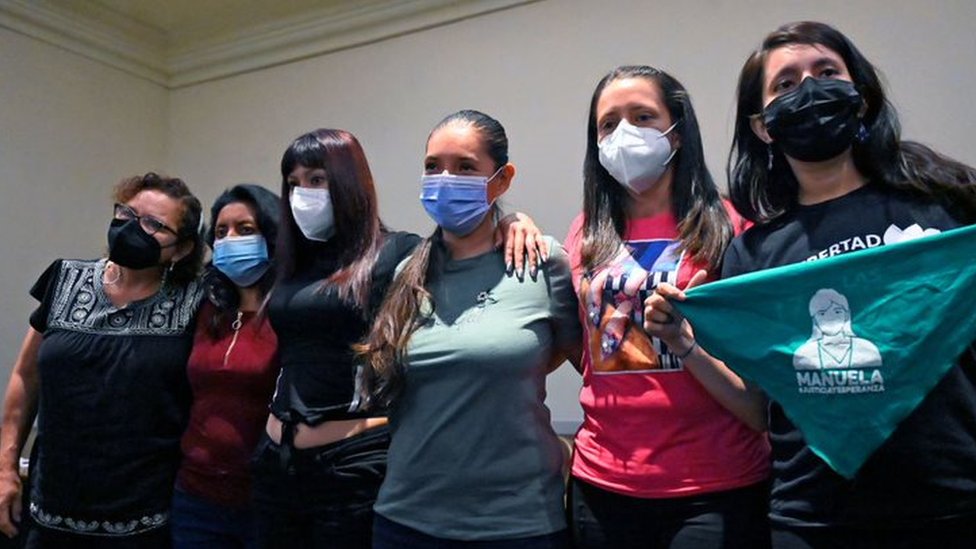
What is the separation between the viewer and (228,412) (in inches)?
78.9

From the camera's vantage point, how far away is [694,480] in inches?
51.1

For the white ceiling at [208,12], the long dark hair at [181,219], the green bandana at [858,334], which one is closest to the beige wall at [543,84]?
the white ceiling at [208,12]

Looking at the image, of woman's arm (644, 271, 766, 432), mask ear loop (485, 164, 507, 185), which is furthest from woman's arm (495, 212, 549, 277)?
woman's arm (644, 271, 766, 432)

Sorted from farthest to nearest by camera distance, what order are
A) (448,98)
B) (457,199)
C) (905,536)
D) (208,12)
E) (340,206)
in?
(208,12)
(448,98)
(340,206)
(457,199)
(905,536)

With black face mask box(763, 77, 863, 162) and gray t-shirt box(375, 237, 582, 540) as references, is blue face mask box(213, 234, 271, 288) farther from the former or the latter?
black face mask box(763, 77, 863, 162)

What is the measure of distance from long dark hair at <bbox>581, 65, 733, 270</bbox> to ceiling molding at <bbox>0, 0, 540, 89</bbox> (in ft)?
5.99

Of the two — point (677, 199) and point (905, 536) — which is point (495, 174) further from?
point (905, 536)

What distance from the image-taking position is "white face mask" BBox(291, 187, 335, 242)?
1908mm

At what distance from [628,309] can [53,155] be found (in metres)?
3.42

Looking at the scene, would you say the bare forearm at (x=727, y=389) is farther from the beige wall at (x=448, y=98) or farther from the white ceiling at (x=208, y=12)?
the white ceiling at (x=208, y=12)

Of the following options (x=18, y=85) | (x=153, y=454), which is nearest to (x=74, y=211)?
(x=18, y=85)

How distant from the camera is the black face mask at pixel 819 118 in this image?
1284 millimetres

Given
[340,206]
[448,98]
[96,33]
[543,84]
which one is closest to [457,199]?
[340,206]

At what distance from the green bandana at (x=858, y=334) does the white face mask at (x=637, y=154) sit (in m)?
0.36
